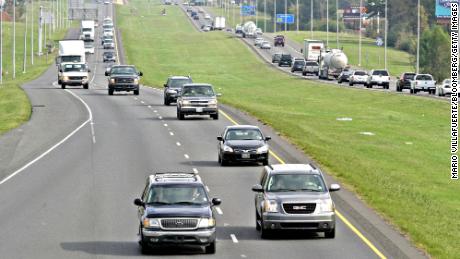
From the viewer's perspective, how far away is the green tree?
621 ft

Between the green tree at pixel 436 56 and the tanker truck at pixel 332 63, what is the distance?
44.4 meters

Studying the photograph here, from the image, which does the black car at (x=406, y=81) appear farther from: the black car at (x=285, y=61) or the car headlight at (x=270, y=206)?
the car headlight at (x=270, y=206)

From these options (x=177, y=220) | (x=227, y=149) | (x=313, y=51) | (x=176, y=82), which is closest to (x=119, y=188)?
(x=227, y=149)

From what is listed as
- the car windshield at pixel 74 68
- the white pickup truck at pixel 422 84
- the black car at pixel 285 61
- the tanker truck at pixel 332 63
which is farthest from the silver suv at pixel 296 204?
the black car at pixel 285 61

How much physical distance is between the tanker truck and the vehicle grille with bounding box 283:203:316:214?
11148 cm

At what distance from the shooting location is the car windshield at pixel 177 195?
1107 inches

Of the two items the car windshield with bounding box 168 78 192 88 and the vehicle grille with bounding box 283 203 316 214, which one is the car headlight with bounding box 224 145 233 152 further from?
the car windshield with bounding box 168 78 192 88

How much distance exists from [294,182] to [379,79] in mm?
95409

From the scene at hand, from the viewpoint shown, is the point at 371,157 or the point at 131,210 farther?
the point at 371,157

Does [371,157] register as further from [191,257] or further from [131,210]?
[191,257]

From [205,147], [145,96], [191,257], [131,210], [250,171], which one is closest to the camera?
[191,257]

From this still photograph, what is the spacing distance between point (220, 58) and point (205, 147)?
5567 inches

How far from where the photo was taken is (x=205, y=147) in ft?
191

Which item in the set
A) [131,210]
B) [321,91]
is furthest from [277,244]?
[321,91]
